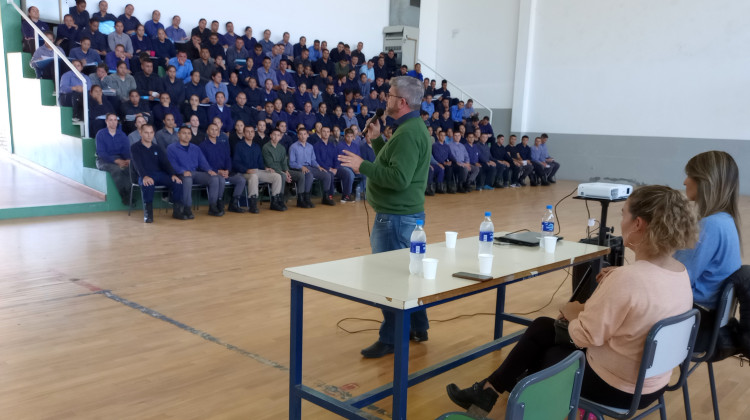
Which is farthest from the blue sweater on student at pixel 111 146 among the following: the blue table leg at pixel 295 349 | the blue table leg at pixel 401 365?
the blue table leg at pixel 401 365

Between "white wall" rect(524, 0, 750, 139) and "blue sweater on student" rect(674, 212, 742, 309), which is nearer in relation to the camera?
"blue sweater on student" rect(674, 212, 742, 309)

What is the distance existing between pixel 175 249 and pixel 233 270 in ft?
3.29

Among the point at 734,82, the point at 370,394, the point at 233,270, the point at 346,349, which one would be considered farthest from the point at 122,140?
the point at 734,82

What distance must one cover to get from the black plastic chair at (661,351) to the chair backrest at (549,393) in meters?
0.32

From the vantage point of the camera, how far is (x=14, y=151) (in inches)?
352

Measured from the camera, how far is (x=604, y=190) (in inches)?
146

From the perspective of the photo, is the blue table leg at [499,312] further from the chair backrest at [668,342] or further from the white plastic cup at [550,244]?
the chair backrest at [668,342]

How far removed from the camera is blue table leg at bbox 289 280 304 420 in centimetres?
215

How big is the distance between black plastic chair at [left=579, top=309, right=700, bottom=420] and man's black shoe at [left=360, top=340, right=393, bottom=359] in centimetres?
121

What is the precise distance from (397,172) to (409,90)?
1.29ft

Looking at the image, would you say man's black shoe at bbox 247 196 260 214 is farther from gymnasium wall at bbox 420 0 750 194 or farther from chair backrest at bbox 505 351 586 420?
chair backrest at bbox 505 351 586 420

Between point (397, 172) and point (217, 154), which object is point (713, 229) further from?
point (217, 154)

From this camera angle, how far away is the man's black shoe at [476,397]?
7.20 feet

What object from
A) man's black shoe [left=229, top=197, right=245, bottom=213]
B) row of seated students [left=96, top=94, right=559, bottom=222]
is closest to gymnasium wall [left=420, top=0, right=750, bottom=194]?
row of seated students [left=96, top=94, right=559, bottom=222]
